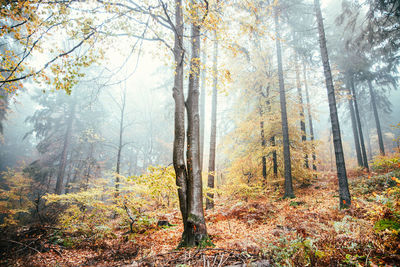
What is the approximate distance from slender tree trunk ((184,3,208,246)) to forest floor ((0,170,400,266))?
48 cm

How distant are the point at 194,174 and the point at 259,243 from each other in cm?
194

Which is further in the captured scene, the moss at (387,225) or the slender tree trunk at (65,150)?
the slender tree trunk at (65,150)

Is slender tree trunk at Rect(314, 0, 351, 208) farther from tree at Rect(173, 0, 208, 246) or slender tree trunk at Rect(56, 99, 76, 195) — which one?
slender tree trunk at Rect(56, 99, 76, 195)

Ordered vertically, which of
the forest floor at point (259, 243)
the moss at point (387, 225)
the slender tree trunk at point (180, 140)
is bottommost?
the forest floor at point (259, 243)

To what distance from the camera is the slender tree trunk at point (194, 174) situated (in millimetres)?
3928

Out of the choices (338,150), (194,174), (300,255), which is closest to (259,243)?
(300,255)

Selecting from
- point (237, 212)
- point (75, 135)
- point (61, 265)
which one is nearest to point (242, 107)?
point (237, 212)

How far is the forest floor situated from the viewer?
7.32 feet

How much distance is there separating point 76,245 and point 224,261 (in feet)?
15.1

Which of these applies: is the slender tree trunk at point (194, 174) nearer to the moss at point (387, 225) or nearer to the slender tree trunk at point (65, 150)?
the moss at point (387, 225)

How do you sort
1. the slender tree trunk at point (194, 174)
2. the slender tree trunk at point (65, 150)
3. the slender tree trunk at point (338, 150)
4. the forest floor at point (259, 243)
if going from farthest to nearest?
1. the slender tree trunk at point (65, 150)
2. the slender tree trunk at point (338, 150)
3. the slender tree trunk at point (194, 174)
4. the forest floor at point (259, 243)

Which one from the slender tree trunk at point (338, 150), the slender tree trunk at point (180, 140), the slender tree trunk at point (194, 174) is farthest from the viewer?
the slender tree trunk at point (338, 150)

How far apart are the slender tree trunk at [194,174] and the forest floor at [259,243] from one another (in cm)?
48

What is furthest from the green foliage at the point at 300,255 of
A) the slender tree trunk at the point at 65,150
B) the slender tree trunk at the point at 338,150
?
the slender tree trunk at the point at 65,150
